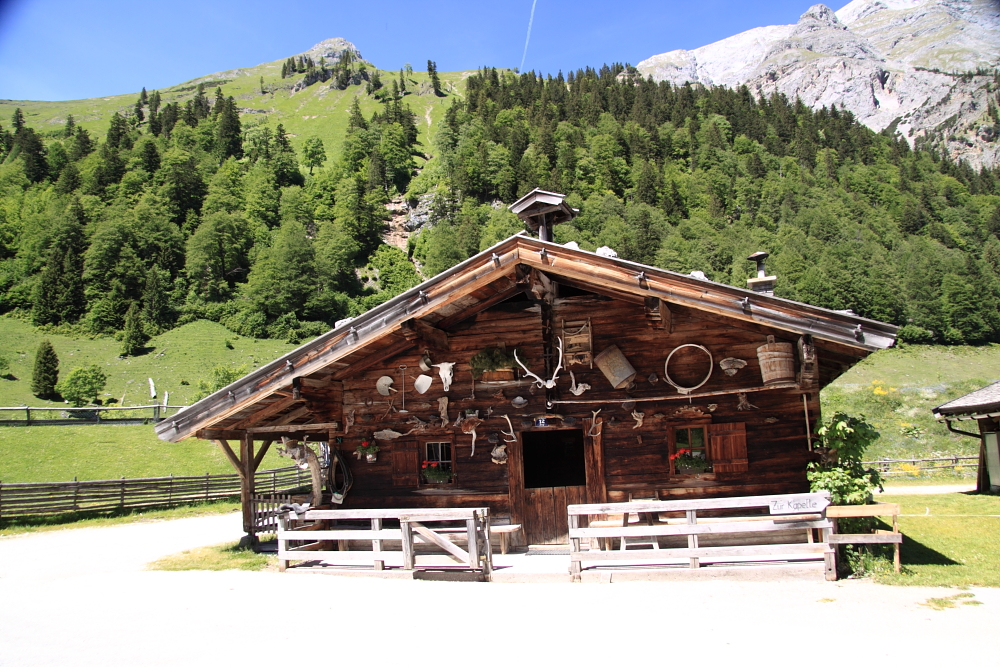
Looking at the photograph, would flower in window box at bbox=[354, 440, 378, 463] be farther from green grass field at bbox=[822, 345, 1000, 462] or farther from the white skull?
green grass field at bbox=[822, 345, 1000, 462]

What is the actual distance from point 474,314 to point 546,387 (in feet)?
6.30

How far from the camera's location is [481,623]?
688cm

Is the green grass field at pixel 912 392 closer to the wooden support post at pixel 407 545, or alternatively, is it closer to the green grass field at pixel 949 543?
the green grass field at pixel 949 543

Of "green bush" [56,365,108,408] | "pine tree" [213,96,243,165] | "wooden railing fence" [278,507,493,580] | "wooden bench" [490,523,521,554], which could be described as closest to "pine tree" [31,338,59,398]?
"green bush" [56,365,108,408]

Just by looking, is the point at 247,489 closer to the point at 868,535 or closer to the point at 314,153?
the point at 868,535

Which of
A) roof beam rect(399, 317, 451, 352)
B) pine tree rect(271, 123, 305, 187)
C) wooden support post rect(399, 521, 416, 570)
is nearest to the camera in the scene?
wooden support post rect(399, 521, 416, 570)

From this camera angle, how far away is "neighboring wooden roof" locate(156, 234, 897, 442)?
896 cm

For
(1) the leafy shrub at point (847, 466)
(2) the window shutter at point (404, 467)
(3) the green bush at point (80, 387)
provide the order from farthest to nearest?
(3) the green bush at point (80, 387), (2) the window shutter at point (404, 467), (1) the leafy shrub at point (847, 466)

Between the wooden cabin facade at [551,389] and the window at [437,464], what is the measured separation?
1.2 inches

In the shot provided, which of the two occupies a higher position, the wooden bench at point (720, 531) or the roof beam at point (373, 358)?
the roof beam at point (373, 358)

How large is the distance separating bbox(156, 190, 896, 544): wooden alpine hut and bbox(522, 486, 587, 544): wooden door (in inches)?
1.0

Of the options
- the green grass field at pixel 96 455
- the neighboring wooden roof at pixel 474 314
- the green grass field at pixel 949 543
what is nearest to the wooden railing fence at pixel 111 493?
the green grass field at pixel 96 455

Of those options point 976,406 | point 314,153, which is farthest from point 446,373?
point 314,153

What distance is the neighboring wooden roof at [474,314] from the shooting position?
8.96 meters
